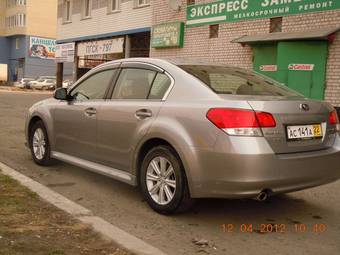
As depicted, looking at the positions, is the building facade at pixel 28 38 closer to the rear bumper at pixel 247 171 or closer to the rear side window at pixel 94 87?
the rear side window at pixel 94 87

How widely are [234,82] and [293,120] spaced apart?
87 centimetres

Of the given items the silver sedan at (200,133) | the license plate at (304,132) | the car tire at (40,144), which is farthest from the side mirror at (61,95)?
the license plate at (304,132)

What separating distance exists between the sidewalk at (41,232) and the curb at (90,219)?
0.25 ft

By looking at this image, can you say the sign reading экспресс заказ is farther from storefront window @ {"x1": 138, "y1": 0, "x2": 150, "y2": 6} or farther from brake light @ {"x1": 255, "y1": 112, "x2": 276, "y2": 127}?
brake light @ {"x1": 255, "y1": 112, "x2": 276, "y2": 127}

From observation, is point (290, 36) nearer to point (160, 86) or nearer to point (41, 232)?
point (160, 86)

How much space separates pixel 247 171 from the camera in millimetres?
4250

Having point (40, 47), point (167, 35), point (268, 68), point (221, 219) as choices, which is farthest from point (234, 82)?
point (40, 47)

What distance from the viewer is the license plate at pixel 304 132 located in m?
4.50

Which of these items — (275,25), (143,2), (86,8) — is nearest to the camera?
(275,25)

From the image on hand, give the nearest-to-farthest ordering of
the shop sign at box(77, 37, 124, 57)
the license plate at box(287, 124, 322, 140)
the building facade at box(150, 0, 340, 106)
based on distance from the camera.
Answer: the license plate at box(287, 124, 322, 140), the building facade at box(150, 0, 340, 106), the shop sign at box(77, 37, 124, 57)

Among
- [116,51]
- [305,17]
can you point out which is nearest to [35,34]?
[116,51]

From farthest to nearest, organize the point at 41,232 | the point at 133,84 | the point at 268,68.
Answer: the point at 268,68, the point at 133,84, the point at 41,232

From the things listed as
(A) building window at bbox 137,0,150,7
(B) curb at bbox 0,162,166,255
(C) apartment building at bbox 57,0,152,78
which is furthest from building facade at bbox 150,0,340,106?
(B) curb at bbox 0,162,166,255

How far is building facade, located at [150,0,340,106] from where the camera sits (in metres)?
12.6
